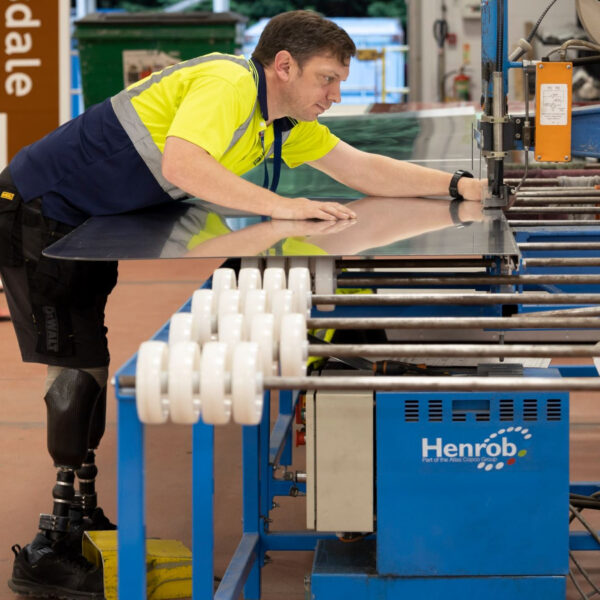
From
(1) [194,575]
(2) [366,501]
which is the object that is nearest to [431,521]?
(2) [366,501]

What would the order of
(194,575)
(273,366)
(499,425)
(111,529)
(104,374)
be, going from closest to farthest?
1. (273,366)
2. (499,425)
3. (194,575)
4. (104,374)
5. (111,529)

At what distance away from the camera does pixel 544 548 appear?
6.24 feet

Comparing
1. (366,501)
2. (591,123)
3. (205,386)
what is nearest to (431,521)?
(366,501)

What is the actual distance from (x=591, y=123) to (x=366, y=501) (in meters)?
1.35

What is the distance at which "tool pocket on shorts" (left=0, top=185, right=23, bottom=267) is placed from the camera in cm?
246

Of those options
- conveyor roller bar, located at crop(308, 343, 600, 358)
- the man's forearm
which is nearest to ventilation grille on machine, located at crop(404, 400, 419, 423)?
conveyor roller bar, located at crop(308, 343, 600, 358)

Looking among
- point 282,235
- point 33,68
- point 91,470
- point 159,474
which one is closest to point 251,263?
point 282,235

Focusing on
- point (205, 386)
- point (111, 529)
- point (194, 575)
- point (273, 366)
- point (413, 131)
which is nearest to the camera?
point (205, 386)

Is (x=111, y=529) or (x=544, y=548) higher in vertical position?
(x=544, y=548)

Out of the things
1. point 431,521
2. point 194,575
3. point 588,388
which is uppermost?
point 588,388

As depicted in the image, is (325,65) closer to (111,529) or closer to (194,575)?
(194,575)

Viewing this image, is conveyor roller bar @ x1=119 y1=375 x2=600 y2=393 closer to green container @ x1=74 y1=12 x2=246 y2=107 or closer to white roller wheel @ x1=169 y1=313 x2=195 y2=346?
white roller wheel @ x1=169 y1=313 x2=195 y2=346

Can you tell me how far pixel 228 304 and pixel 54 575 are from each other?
1260 mm

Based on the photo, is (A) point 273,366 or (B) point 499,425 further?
(B) point 499,425
